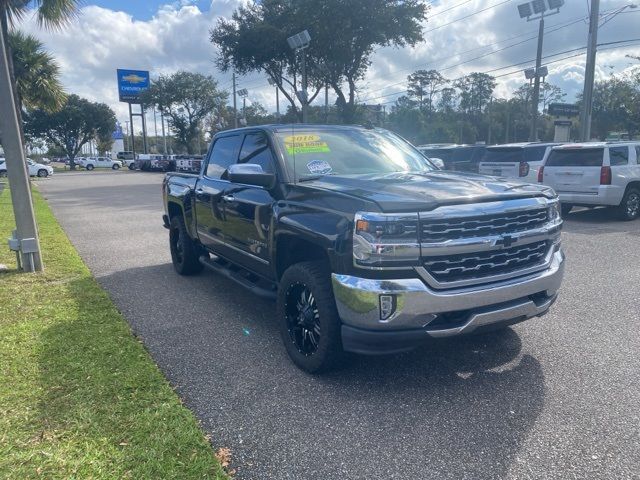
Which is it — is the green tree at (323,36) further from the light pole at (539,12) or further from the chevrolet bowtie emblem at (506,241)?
the chevrolet bowtie emblem at (506,241)

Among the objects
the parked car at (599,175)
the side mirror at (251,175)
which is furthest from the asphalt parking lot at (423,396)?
the parked car at (599,175)

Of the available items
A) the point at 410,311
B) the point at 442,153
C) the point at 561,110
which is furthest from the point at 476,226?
the point at 561,110

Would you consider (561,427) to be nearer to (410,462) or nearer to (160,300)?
(410,462)

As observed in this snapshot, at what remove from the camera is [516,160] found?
12922 millimetres

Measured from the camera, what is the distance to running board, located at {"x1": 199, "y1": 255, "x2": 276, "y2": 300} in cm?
450

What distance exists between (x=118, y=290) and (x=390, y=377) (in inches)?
156

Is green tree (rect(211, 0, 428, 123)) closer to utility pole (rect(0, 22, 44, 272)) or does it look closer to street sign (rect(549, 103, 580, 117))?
street sign (rect(549, 103, 580, 117))

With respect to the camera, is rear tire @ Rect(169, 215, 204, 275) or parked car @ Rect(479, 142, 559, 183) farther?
parked car @ Rect(479, 142, 559, 183)

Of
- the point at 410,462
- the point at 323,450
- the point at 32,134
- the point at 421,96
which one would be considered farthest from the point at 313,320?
the point at 421,96

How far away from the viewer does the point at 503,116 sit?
82.5 meters

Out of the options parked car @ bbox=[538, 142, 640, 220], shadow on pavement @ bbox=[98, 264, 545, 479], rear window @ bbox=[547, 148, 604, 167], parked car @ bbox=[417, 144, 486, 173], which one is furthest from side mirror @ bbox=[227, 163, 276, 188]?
parked car @ bbox=[417, 144, 486, 173]

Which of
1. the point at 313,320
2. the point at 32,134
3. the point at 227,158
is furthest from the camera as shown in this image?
the point at 32,134

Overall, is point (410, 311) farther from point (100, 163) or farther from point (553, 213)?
point (100, 163)

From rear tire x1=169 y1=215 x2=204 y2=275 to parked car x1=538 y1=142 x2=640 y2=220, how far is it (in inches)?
342
